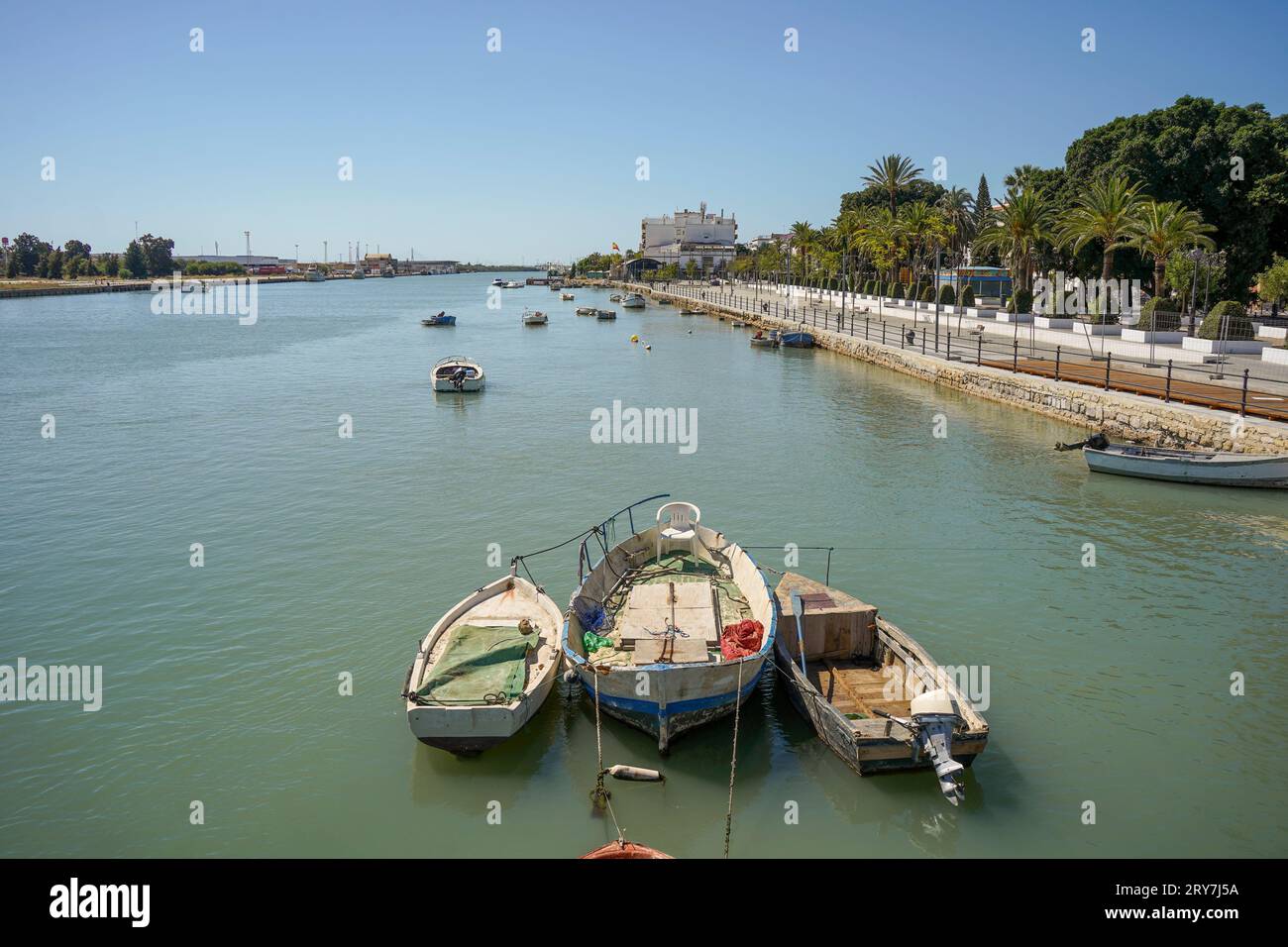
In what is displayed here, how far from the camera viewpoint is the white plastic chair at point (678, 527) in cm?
1877

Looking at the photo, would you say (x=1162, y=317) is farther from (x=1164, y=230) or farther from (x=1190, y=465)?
(x=1190, y=465)

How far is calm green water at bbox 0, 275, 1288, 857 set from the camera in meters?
11.7

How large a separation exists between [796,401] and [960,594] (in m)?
27.6

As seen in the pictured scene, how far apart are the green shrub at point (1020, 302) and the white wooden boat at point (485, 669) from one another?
166 ft

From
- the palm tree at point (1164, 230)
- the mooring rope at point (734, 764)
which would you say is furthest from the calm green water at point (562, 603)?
the palm tree at point (1164, 230)

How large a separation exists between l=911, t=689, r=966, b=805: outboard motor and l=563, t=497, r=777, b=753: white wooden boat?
2535mm

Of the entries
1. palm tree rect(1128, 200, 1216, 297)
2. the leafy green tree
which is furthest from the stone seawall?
the leafy green tree

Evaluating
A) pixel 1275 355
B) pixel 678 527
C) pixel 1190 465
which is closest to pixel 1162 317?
pixel 1275 355

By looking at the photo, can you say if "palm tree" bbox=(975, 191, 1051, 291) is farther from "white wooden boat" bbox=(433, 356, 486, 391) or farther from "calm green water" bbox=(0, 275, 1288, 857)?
"white wooden boat" bbox=(433, 356, 486, 391)

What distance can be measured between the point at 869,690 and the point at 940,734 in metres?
2.27

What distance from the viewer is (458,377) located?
159 feet

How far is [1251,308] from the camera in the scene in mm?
60438

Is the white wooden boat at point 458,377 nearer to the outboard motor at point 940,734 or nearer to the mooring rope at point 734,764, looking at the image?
the mooring rope at point 734,764

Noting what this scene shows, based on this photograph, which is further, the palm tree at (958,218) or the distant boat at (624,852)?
the palm tree at (958,218)
